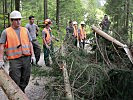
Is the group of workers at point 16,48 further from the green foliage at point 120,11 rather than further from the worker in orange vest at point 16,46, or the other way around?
the green foliage at point 120,11

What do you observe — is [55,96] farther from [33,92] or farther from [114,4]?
[114,4]

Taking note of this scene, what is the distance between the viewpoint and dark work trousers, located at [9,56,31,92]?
223 inches

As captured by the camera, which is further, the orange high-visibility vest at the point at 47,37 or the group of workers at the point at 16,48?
the orange high-visibility vest at the point at 47,37

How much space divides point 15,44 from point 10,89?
134 cm

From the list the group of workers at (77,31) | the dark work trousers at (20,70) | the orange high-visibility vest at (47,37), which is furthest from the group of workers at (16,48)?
the group of workers at (77,31)

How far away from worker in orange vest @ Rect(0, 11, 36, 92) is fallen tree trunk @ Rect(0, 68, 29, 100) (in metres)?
0.34

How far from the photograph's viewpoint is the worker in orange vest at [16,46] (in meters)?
5.54

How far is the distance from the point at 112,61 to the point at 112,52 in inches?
14.7

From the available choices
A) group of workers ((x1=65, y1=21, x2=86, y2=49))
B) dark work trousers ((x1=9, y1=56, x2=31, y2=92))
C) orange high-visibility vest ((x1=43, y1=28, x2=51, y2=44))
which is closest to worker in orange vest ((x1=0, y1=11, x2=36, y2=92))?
dark work trousers ((x1=9, y1=56, x2=31, y2=92))

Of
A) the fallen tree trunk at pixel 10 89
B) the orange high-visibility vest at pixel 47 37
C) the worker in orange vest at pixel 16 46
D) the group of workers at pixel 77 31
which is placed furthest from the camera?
the group of workers at pixel 77 31

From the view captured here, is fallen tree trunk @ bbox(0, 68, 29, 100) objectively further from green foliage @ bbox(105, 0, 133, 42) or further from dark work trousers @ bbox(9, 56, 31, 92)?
green foliage @ bbox(105, 0, 133, 42)

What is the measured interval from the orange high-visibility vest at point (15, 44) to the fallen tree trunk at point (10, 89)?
0.44m

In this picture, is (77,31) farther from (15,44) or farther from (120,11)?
(120,11)

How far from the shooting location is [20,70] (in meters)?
5.83
